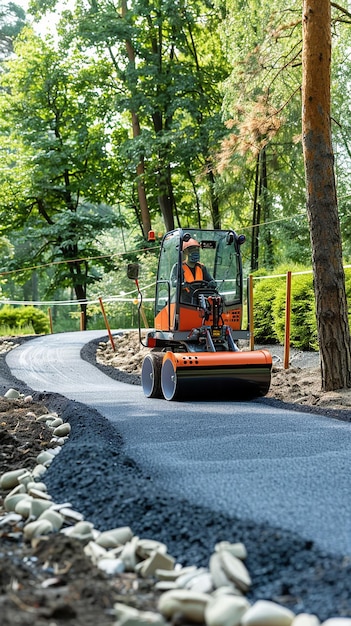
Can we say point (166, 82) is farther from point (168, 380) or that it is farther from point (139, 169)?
point (168, 380)


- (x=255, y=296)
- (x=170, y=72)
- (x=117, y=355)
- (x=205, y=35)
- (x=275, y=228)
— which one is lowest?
(x=117, y=355)

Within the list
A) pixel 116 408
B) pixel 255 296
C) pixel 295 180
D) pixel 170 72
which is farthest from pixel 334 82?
pixel 170 72

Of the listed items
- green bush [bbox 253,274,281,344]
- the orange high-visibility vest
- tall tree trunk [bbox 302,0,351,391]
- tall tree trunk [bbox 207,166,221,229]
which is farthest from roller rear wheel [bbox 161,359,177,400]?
tall tree trunk [bbox 207,166,221,229]

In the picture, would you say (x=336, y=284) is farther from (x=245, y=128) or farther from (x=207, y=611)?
(x=207, y=611)

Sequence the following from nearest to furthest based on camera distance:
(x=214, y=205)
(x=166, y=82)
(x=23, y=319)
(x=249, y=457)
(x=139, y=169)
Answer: (x=249, y=457), (x=23, y=319), (x=214, y=205), (x=166, y=82), (x=139, y=169)

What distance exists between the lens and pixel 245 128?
9.05 meters

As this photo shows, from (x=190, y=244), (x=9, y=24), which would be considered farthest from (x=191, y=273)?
(x=9, y=24)

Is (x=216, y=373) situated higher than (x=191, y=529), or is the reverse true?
(x=216, y=373)

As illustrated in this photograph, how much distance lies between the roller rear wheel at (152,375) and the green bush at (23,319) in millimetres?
12472

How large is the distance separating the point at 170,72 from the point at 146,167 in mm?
3077

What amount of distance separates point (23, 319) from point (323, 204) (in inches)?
578

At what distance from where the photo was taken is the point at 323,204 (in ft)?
24.8

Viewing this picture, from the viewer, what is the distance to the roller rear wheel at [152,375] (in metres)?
7.92

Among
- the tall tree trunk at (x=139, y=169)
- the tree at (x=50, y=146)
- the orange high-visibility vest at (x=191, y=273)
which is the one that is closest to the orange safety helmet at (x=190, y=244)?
the orange high-visibility vest at (x=191, y=273)
